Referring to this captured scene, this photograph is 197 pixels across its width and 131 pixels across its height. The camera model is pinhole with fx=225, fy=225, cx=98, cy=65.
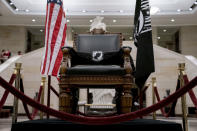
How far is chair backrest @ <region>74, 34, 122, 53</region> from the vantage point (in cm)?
355

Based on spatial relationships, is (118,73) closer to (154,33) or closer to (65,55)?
(65,55)

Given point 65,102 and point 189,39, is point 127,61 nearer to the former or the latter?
point 65,102

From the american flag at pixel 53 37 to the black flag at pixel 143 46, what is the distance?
1.15 m

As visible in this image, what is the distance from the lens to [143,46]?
2.38m

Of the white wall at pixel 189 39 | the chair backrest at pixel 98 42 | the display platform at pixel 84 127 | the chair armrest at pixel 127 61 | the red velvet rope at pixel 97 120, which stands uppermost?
the white wall at pixel 189 39

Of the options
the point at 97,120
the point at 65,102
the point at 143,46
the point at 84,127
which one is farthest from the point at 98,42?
the point at 97,120

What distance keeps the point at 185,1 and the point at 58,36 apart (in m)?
10.4

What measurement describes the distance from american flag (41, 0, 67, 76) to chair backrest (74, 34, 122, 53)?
0.38 metres

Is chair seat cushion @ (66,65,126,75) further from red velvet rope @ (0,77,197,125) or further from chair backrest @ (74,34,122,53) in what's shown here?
red velvet rope @ (0,77,197,125)

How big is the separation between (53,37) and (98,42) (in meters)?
0.80

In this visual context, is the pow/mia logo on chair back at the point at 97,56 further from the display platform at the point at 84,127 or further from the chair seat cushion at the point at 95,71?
the display platform at the point at 84,127

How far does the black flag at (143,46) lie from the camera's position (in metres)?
2.32

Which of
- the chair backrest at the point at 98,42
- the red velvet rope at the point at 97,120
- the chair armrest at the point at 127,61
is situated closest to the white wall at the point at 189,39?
the chair backrest at the point at 98,42

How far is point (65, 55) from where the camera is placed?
2.73 meters
